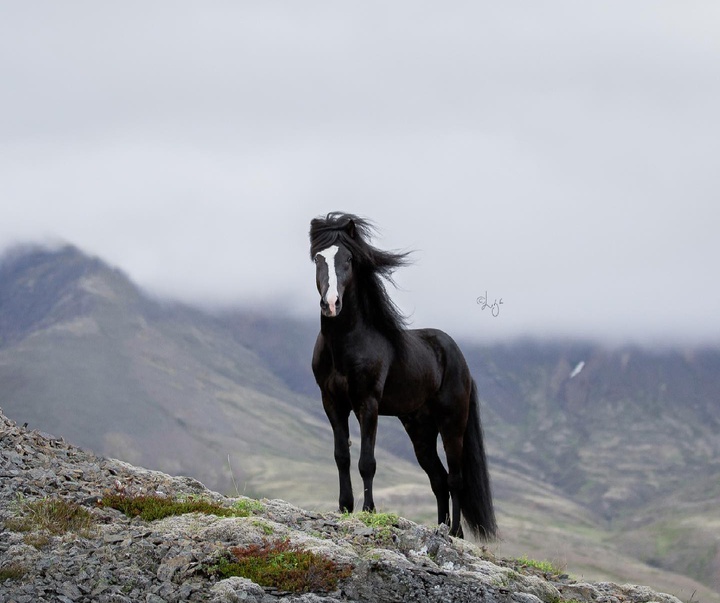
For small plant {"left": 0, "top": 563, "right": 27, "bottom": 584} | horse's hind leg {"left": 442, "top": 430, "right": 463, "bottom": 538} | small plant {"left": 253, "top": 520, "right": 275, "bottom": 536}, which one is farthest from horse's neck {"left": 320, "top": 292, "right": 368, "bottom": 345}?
small plant {"left": 0, "top": 563, "right": 27, "bottom": 584}

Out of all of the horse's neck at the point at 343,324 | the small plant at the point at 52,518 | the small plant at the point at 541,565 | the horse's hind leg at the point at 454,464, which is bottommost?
the small plant at the point at 52,518

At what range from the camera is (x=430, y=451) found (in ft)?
69.6

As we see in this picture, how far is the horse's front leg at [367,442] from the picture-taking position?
17.8 meters

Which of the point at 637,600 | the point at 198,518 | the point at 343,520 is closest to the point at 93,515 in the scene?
the point at 198,518

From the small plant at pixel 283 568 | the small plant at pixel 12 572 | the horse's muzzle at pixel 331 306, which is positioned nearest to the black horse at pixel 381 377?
the horse's muzzle at pixel 331 306

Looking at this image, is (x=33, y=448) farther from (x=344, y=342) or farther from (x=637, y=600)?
(x=637, y=600)

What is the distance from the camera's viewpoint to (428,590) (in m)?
13.7

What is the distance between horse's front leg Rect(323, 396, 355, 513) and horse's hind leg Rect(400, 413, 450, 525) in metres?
2.97

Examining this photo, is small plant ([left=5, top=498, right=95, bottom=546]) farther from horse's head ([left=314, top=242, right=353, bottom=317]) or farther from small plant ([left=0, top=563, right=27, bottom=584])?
horse's head ([left=314, top=242, right=353, bottom=317])

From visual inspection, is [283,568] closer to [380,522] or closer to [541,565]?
[380,522]

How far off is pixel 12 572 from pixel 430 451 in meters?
9.74

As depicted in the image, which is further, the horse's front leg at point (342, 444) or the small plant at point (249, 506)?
the horse's front leg at point (342, 444)

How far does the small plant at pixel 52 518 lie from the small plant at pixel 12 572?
25.8 inches

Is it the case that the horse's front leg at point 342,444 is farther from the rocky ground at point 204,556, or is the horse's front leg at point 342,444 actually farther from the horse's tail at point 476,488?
the horse's tail at point 476,488
